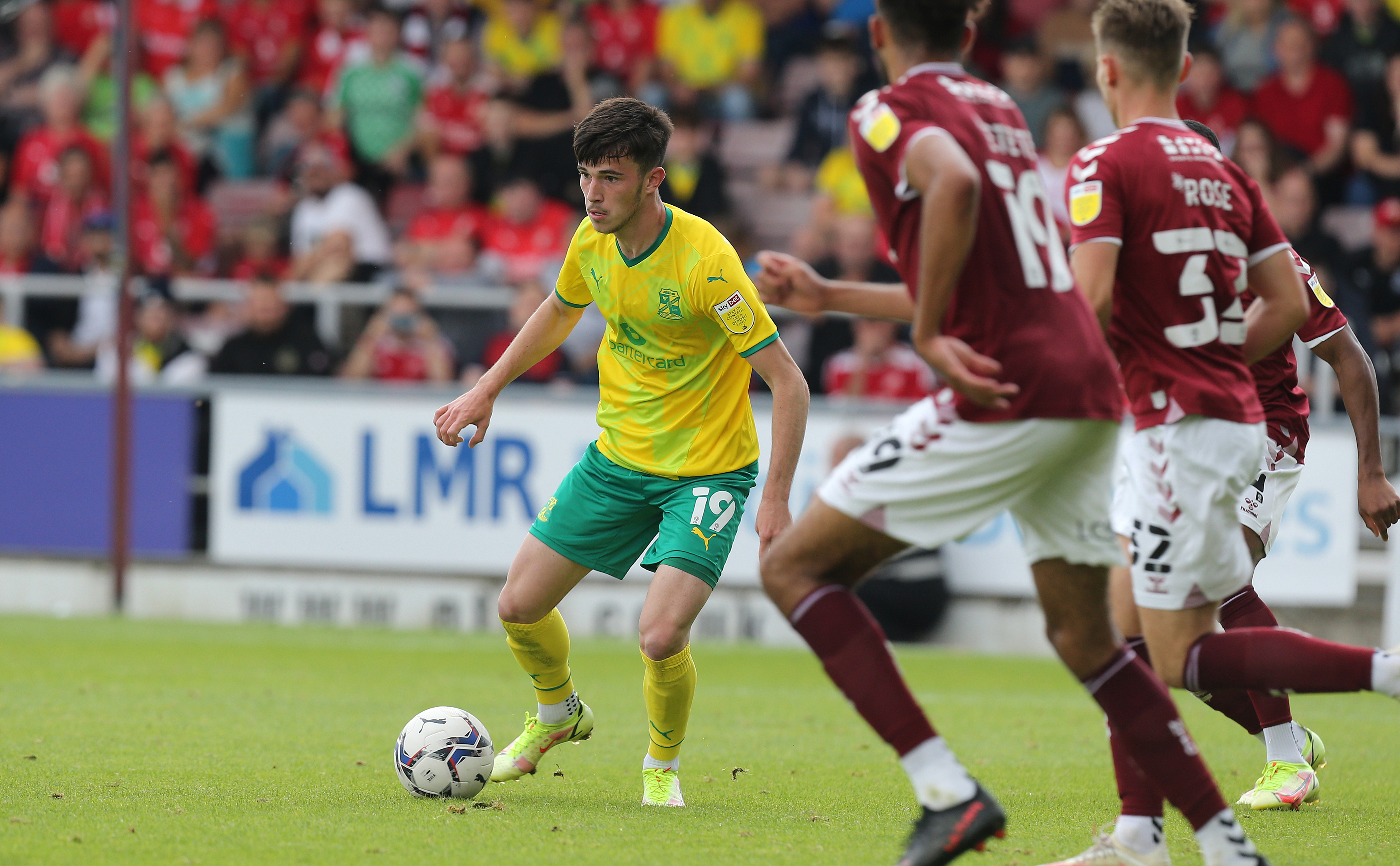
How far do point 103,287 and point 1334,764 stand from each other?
10.3m

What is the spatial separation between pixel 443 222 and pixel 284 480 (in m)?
3.42

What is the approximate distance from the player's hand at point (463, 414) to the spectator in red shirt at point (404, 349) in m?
7.11

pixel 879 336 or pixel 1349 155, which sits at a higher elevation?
pixel 1349 155

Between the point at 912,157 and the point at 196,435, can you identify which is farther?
the point at 196,435

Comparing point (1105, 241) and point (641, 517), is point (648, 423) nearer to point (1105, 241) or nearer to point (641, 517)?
point (641, 517)

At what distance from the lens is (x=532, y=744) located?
582 cm

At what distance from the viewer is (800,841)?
4.83 meters

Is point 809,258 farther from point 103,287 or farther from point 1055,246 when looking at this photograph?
point 1055,246

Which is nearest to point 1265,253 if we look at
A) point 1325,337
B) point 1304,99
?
point 1325,337

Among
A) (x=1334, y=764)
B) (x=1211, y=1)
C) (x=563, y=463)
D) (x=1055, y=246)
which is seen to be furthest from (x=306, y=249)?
(x=1055, y=246)

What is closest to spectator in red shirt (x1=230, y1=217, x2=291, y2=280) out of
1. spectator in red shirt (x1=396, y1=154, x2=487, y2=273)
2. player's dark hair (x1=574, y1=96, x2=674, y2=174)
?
spectator in red shirt (x1=396, y1=154, x2=487, y2=273)

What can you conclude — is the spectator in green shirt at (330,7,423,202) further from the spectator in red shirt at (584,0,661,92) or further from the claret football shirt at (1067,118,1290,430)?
the claret football shirt at (1067,118,1290,430)

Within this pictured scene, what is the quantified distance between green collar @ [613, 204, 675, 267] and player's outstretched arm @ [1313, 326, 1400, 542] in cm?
228

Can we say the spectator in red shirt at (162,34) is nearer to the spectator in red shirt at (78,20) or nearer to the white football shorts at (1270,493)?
the spectator in red shirt at (78,20)
